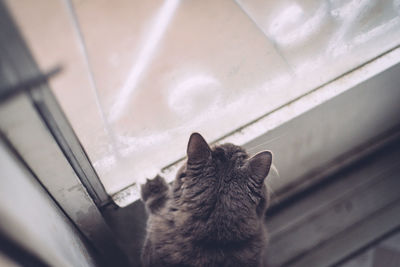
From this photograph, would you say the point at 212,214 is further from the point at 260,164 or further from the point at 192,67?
the point at 192,67

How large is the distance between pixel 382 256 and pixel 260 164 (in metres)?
0.85

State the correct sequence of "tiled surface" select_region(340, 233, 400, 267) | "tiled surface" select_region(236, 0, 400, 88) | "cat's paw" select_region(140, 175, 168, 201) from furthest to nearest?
1. "tiled surface" select_region(340, 233, 400, 267)
2. "tiled surface" select_region(236, 0, 400, 88)
3. "cat's paw" select_region(140, 175, 168, 201)

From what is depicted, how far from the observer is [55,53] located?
23.2 inches

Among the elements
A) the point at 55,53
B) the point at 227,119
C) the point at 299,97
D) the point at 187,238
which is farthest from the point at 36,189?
the point at 299,97

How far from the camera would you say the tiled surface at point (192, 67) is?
1025mm

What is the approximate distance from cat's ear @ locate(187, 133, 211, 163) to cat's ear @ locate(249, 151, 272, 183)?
0.46 feet

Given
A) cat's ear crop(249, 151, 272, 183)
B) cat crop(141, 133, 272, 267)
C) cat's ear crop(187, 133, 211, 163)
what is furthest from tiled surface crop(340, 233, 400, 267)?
cat's ear crop(187, 133, 211, 163)

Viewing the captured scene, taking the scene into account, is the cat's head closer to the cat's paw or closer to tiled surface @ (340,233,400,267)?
the cat's paw

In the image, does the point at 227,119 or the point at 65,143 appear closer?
the point at 65,143

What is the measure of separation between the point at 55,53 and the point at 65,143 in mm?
198

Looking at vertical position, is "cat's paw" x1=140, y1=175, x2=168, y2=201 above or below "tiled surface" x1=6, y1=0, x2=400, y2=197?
below

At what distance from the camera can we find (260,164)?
87 centimetres

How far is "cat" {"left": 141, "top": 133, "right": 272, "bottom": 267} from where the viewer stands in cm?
83

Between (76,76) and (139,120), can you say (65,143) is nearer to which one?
(76,76)
